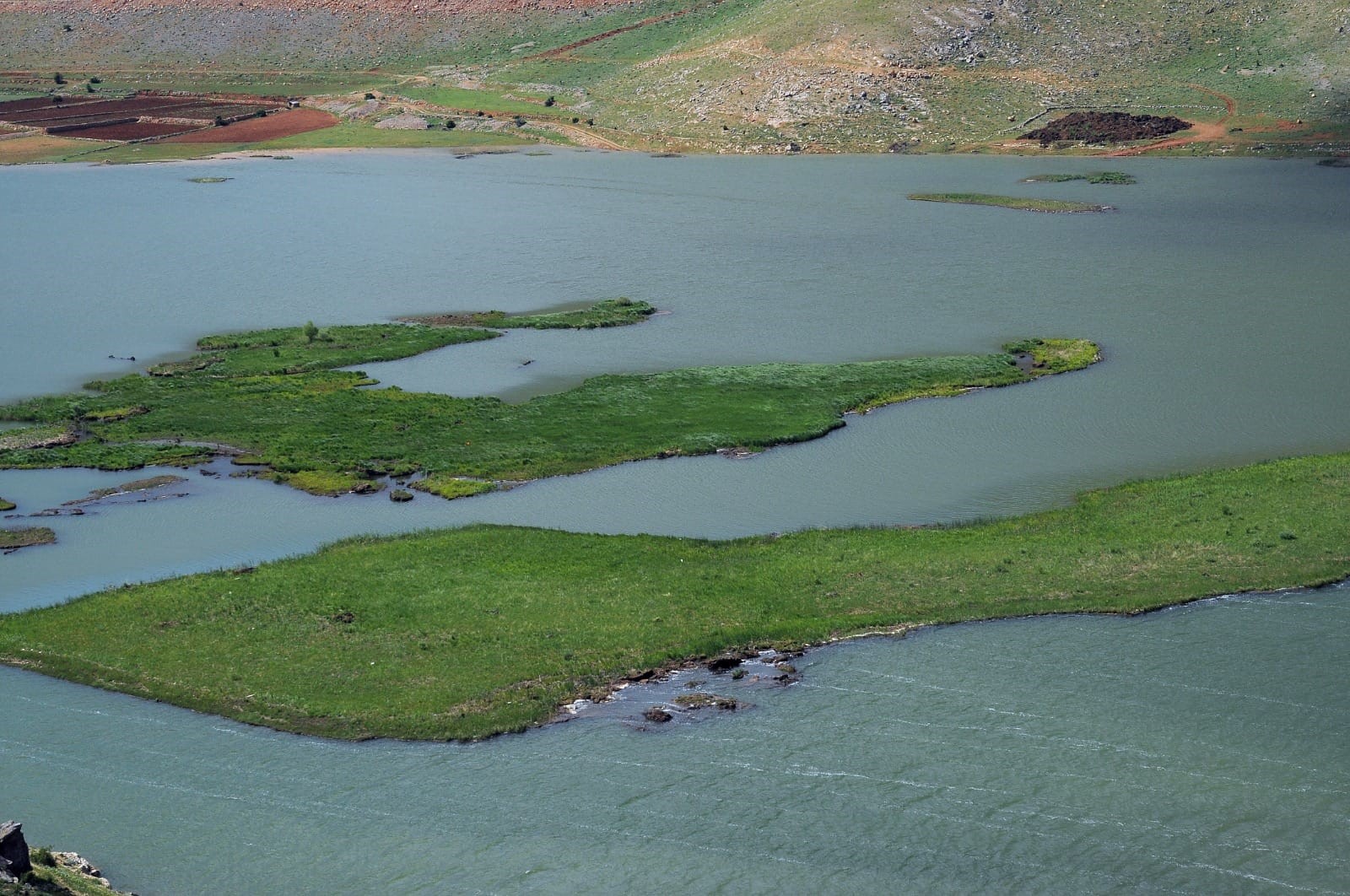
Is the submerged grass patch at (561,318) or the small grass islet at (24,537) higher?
the submerged grass patch at (561,318)

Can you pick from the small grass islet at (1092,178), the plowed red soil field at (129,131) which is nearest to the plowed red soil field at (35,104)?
the plowed red soil field at (129,131)

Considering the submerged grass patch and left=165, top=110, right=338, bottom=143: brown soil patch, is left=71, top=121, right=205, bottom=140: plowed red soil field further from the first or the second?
the submerged grass patch

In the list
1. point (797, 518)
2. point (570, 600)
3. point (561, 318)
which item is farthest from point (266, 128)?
point (570, 600)

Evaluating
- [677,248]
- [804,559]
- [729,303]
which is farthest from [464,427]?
[677,248]

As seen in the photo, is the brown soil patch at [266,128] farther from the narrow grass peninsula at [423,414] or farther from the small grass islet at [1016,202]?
the narrow grass peninsula at [423,414]

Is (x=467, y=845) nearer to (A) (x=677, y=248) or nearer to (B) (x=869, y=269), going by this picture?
(B) (x=869, y=269)
